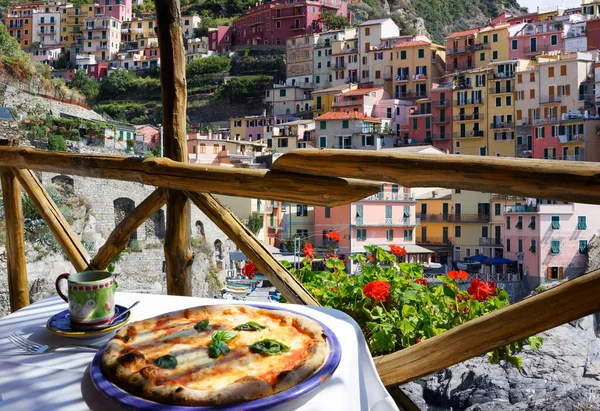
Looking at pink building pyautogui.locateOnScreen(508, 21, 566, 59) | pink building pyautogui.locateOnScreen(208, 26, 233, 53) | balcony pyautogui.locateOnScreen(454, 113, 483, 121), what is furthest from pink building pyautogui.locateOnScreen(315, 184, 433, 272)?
pink building pyautogui.locateOnScreen(208, 26, 233, 53)

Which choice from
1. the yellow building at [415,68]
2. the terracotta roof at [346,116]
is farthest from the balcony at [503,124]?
the terracotta roof at [346,116]

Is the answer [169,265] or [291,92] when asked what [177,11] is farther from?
[291,92]

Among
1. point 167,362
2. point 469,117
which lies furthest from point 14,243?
point 469,117

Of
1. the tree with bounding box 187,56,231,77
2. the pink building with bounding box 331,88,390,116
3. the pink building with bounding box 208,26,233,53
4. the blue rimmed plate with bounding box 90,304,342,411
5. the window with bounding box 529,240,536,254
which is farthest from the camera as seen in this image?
the pink building with bounding box 208,26,233,53

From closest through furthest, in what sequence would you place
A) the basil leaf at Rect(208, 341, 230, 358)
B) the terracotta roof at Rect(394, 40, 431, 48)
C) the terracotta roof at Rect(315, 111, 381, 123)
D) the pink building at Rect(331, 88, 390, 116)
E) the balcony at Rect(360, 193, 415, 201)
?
1. the basil leaf at Rect(208, 341, 230, 358)
2. the balcony at Rect(360, 193, 415, 201)
3. the terracotta roof at Rect(315, 111, 381, 123)
4. the pink building at Rect(331, 88, 390, 116)
5. the terracotta roof at Rect(394, 40, 431, 48)

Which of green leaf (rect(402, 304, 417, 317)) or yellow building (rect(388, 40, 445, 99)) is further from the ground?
yellow building (rect(388, 40, 445, 99))

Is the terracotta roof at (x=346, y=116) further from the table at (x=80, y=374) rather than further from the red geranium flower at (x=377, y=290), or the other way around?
the table at (x=80, y=374)

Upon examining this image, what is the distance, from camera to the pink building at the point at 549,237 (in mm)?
19922

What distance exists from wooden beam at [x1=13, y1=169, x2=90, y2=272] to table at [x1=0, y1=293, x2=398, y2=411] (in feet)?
1.99

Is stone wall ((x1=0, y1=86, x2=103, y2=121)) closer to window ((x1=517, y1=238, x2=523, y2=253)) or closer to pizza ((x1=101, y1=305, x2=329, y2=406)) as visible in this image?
window ((x1=517, y1=238, x2=523, y2=253))

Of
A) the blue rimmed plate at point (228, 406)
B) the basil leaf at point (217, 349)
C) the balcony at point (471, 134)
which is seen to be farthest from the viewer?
the balcony at point (471, 134)

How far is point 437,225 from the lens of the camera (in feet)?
76.6

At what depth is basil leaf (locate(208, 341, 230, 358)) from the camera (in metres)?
0.76

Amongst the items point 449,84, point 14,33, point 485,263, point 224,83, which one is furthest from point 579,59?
point 14,33
